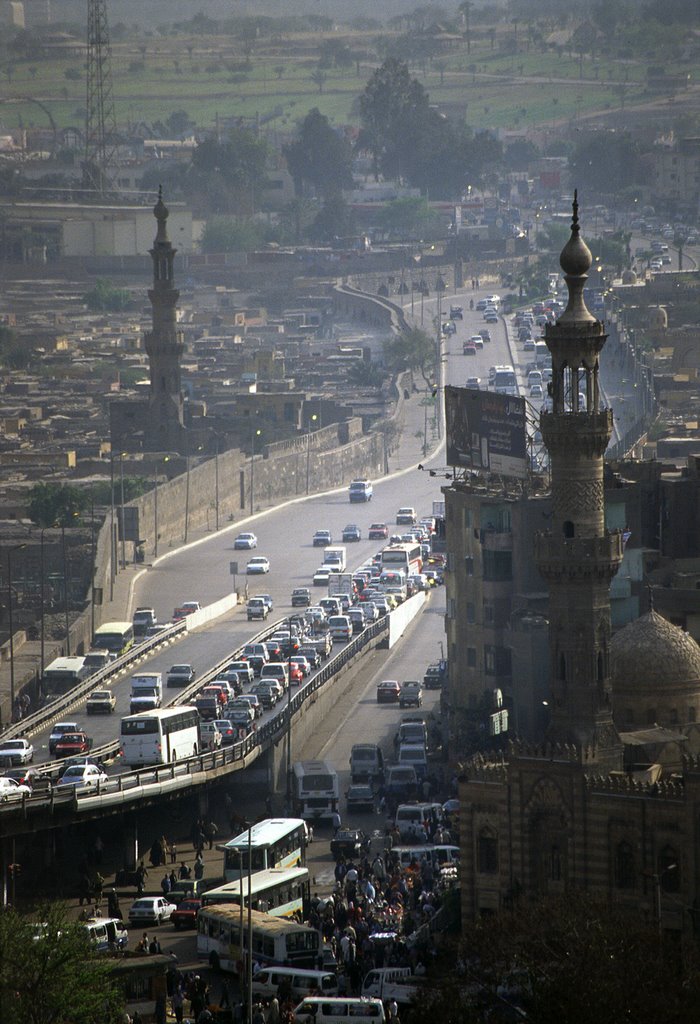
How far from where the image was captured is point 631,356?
367ft

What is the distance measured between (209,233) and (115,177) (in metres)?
13.5

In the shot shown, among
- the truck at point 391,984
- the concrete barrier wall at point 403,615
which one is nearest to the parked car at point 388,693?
the concrete barrier wall at point 403,615

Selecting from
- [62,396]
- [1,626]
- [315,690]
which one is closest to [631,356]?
[62,396]

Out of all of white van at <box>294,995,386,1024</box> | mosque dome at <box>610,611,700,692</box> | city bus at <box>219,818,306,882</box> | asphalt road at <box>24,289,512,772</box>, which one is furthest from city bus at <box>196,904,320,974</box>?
asphalt road at <box>24,289,512,772</box>

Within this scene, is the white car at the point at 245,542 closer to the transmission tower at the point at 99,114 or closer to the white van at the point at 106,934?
the white van at the point at 106,934

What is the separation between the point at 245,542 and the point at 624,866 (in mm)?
43955

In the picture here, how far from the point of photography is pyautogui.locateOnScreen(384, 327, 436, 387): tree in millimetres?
118875

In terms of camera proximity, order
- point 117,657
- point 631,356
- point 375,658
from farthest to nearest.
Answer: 1. point 631,356
2. point 375,658
3. point 117,657

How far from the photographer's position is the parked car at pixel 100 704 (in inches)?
2061

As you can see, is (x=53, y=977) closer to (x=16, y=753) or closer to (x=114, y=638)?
(x=16, y=753)

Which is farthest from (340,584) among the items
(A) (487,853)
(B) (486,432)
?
(A) (487,853)

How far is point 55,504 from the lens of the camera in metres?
81.1

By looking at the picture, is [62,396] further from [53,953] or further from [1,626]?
[53,953]

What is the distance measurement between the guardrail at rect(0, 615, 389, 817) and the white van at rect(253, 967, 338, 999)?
6.82m
